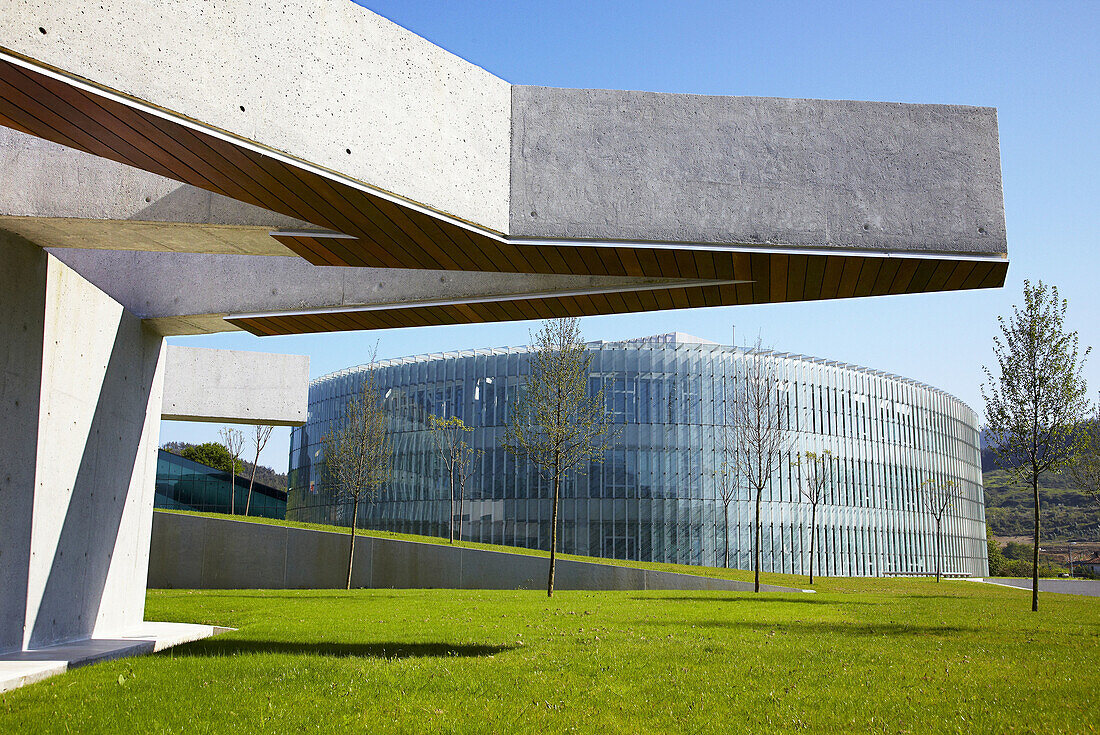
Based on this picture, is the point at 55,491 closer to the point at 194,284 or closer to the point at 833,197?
the point at 194,284

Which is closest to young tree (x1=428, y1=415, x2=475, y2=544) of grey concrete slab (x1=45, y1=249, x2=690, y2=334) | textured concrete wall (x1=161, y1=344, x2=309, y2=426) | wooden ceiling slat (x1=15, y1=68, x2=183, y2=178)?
textured concrete wall (x1=161, y1=344, x2=309, y2=426)

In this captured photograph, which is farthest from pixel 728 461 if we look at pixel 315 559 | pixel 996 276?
pixel 996 276

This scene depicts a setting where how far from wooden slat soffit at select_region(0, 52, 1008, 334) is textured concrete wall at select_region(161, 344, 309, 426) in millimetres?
9687

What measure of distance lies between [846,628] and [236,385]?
42.3 ft

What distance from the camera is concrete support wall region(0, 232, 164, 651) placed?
790cm

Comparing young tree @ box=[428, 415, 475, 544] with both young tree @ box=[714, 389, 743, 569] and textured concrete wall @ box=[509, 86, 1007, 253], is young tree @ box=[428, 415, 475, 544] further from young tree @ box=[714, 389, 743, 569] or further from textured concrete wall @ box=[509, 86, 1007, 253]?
textured concrete wall @ box=[509, 86, 1007, 253]

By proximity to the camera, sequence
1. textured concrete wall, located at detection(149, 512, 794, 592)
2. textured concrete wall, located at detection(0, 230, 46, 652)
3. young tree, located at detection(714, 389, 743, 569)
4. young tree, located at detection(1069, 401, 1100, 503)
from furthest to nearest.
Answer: young tree, located at detection(714, 389, 743, 569) → textured concrete wall, located at detection(149, 512, 794, 592) → young tree, located at detection(1069, 401, 1100, 503) → textured concrete wall, located at detection(0, 230, 46, 652)

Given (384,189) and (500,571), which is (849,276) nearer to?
(384,189)

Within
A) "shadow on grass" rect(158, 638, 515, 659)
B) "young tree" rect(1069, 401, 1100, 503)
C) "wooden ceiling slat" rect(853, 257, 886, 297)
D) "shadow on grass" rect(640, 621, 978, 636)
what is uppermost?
"wooden ceiling slat" rect(853, 257, 886, 297)

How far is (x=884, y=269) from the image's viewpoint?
22.2ft

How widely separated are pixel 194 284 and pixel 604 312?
16.1ft

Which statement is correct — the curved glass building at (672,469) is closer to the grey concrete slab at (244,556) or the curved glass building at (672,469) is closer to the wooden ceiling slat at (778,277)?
the grey concrete slab at (244,556)

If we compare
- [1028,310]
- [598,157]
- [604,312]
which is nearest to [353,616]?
[604,312]

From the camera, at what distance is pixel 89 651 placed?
27.6 feet
